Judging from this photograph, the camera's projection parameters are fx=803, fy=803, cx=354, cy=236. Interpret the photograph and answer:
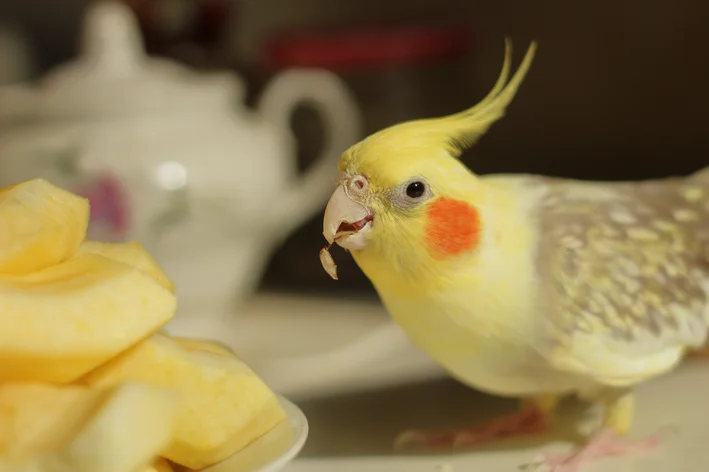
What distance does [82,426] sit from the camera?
25cm

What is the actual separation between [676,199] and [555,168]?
264 millimetres

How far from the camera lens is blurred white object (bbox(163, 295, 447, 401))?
508 mm

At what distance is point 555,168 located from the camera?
2.16 ft

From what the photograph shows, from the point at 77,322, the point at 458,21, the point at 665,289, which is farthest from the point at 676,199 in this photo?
the point at 458,21

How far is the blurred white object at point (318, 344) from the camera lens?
508 millimetres

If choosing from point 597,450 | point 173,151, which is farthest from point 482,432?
point 173,151

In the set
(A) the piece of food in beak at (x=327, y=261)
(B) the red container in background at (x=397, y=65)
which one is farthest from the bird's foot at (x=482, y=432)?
(B) the red container in background at (x=397, y=65)

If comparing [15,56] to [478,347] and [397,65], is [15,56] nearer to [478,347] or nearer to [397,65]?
[397,65]

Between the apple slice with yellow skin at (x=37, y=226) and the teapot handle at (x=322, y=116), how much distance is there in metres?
0.31

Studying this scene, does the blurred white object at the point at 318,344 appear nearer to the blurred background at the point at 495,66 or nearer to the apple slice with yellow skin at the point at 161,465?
the blurred background at the point at 495,66

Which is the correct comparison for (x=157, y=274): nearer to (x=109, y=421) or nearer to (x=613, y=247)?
(x=109, y=421)

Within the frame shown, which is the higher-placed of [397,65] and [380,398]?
[397,65]

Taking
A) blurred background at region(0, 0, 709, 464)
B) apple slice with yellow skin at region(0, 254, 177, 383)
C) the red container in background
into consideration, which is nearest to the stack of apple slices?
apple slice with yellow skin at region(0, 254, 177, 383)

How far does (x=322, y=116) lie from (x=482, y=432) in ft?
0.96
